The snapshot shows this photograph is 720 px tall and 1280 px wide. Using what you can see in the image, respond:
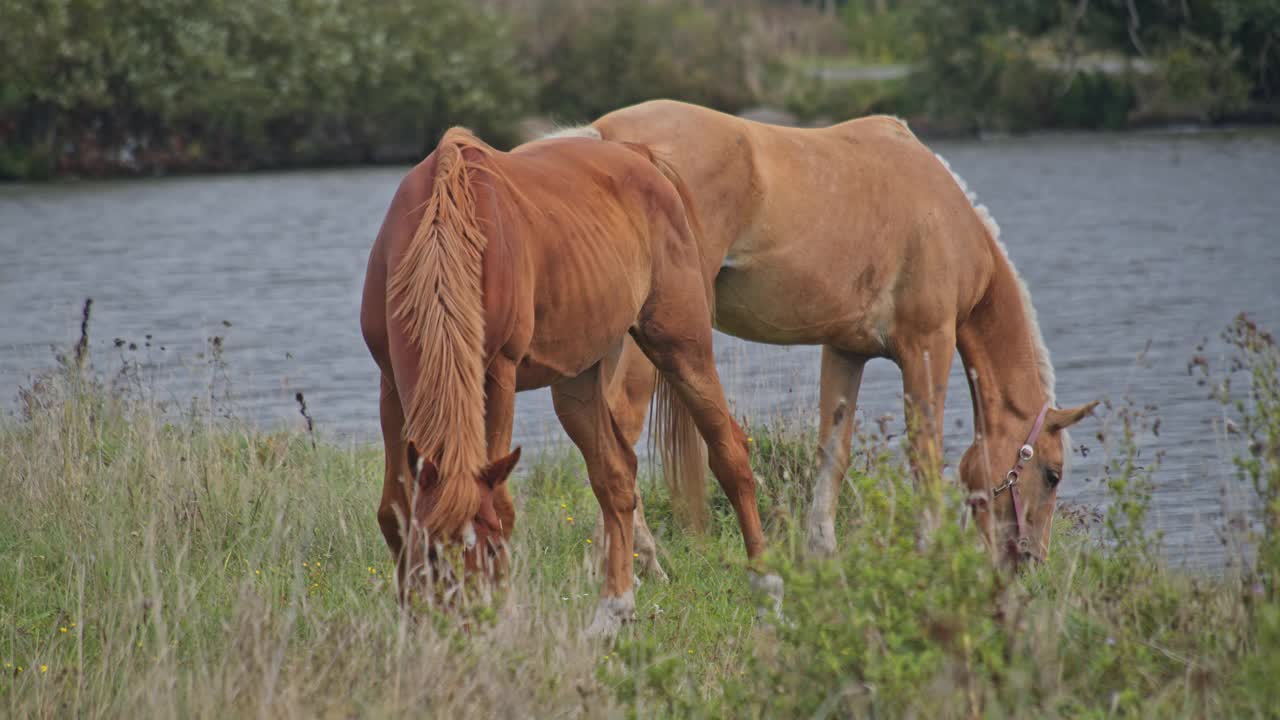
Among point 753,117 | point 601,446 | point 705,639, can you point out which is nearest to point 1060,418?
point 705,639

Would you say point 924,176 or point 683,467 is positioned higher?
point 924,176

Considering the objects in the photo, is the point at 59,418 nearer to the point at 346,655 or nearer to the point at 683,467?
the point at 683,467

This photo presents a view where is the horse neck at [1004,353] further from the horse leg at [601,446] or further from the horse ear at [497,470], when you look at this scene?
the horse ear at [497,470]

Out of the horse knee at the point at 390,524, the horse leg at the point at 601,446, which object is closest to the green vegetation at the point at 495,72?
the horse leg at the point at 601,446

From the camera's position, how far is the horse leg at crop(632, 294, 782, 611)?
5129 mm

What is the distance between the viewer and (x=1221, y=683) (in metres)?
3.63

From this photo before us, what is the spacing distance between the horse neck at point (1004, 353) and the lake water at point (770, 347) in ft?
1.89

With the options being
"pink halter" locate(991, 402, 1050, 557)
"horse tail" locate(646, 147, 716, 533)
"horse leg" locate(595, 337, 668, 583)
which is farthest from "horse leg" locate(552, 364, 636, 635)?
"pink halter" locate(991, 402, 1050, 557)

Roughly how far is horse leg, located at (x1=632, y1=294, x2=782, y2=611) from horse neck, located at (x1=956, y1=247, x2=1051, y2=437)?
55.8 inches

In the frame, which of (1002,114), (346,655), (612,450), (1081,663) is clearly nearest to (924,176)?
(612,450)

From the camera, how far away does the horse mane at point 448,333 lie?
354 cm

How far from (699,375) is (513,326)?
4.16 ft

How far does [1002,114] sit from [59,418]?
118 ft

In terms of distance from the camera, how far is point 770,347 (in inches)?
339
